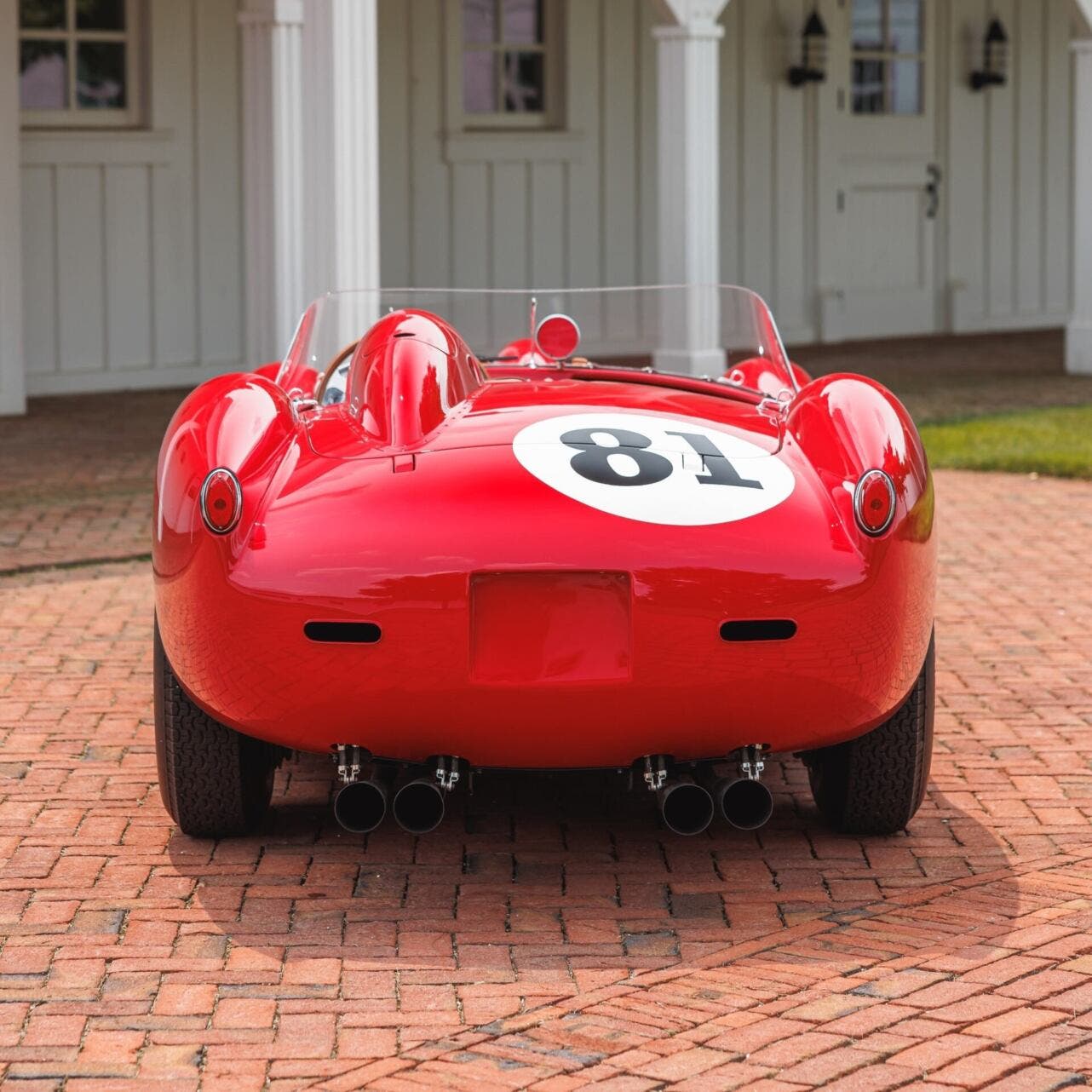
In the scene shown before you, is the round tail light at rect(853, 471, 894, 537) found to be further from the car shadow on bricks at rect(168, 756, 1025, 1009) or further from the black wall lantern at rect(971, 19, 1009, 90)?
the black wall lantern at rect(971, 19, 1009, 90)

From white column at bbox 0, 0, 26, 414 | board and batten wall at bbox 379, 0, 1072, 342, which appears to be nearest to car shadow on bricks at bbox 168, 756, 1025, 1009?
white column at bbox 0, 0, 26, 414

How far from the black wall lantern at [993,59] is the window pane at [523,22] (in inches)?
193

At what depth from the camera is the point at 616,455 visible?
4207mm

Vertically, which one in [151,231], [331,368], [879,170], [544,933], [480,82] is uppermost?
[480,82]

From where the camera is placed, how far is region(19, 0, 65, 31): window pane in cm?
1338

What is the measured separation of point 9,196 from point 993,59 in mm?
10080

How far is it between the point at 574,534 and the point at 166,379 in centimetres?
1074

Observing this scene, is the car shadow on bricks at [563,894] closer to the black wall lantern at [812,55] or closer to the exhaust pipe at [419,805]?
the exhaust pipe at [419,805]

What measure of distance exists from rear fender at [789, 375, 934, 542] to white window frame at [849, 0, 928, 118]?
14.1m

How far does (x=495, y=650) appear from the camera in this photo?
13.0ft

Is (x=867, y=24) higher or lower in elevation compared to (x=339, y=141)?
higher

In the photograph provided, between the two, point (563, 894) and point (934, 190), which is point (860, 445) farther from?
point (934, 190)

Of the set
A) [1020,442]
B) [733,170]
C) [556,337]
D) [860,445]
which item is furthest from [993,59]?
[860,445]

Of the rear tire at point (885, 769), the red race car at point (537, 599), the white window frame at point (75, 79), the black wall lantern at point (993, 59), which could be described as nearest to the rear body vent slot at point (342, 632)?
the red race car at point (537, 599)
